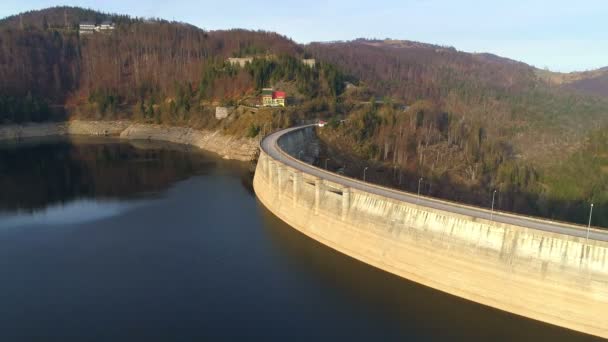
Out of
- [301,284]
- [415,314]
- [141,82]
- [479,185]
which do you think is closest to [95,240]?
[301,284]

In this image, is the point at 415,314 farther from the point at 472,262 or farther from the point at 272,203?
the point at 272,203

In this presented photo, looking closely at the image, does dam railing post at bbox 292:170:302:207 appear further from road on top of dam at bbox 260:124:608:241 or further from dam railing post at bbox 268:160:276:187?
dam railing post at bbox 268:160:276:187

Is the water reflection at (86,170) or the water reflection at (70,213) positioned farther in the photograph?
the water reflection at (86,170)

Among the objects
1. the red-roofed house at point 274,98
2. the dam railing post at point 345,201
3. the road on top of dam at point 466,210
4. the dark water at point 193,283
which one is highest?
the red-roofed house at point 274,98

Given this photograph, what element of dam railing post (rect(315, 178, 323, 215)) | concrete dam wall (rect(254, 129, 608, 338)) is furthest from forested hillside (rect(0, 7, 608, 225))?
concrete dam wall (rect(254, 129, 608, 338))

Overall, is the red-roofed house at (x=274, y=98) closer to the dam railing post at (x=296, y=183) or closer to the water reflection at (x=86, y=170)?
the water reflection at (x=86, y=170)

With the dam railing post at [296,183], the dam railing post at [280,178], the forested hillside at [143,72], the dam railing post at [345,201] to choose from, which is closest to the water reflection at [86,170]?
the forested hillside at [143,72]

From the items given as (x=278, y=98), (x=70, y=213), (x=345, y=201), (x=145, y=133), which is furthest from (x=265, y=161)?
(x=145, y=133)
